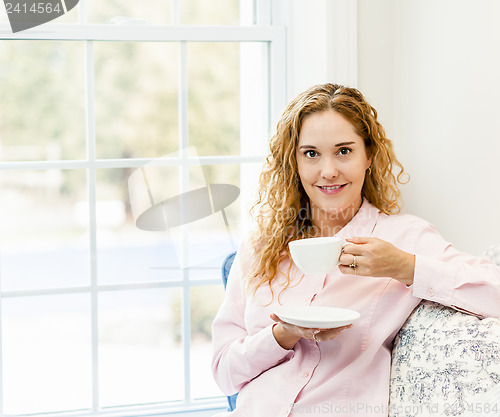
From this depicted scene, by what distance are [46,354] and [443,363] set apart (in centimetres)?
152

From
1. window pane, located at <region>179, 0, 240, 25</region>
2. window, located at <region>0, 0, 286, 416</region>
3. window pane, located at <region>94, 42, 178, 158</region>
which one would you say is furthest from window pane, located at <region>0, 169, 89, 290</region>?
window pane, located at <region>179, 0, 240, 25</region>

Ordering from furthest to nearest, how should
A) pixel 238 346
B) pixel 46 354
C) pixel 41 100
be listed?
pixel 46 354 → pixel 41 100 → pixel 238 346

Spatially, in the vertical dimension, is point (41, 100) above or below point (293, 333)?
above

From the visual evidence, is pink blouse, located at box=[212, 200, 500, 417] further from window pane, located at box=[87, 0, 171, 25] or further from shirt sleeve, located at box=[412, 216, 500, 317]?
window pane, located at box=[87, 0, 171, 25]

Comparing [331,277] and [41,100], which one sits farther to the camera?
[41,100]

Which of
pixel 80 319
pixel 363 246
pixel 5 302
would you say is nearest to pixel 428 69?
pixel 363 246

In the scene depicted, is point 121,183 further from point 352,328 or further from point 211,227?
point 352,328

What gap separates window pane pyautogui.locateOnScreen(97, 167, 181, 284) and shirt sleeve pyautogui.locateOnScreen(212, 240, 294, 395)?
579 millimetres

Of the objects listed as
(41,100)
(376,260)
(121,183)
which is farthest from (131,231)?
(376,260)

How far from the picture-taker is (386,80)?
2.21 metres

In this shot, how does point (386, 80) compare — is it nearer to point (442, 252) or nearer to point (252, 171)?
point (252, 171)

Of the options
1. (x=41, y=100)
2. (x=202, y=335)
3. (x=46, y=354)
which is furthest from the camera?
Result: (x=202, y=335)

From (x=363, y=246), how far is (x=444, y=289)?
210 mm

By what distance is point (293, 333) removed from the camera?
61.5 inches
